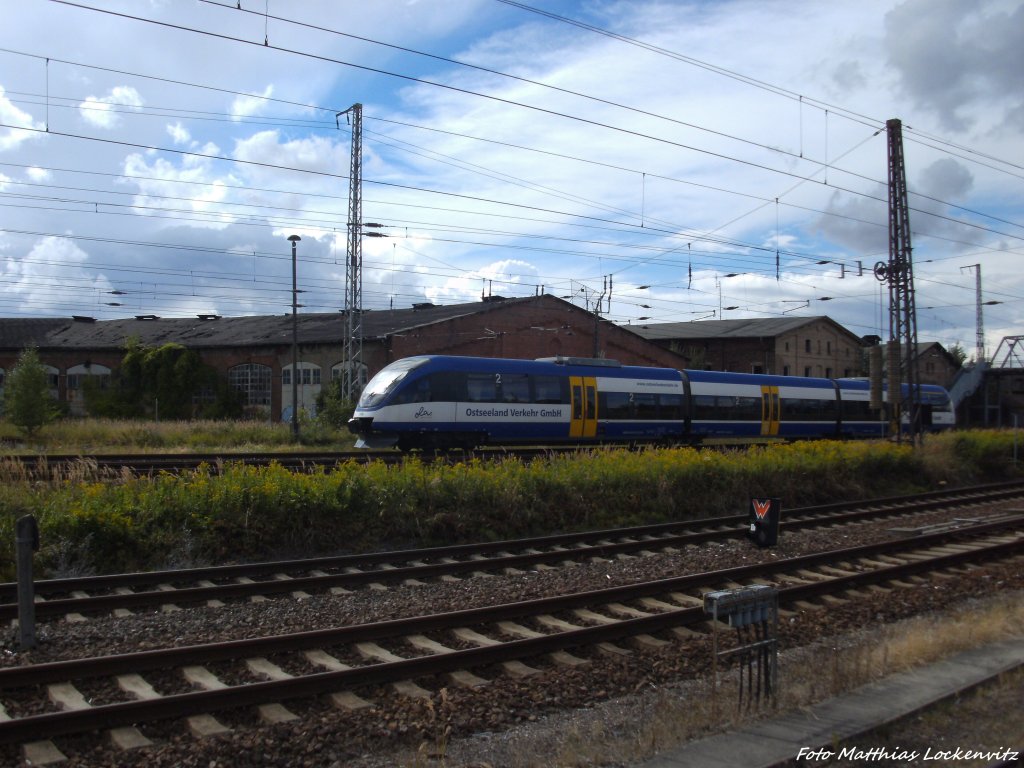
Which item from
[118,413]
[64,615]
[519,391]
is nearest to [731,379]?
[519,391]

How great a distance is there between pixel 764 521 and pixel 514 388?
40.7 feet

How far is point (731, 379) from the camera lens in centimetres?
3083

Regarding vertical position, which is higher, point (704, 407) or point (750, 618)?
point (704, 407)

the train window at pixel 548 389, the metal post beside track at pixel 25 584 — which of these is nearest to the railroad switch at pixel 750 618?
the metal post beside track at pixel 25 584

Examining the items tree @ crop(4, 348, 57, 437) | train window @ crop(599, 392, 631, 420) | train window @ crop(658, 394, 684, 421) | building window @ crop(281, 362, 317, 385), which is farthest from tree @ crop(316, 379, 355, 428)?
building window @ crop(281, 362, 317, 385)

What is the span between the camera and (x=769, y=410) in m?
32.0

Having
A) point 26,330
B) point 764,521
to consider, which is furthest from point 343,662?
point 26,330

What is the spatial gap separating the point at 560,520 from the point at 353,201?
59.3ft

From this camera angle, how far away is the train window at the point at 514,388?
24.1 meters

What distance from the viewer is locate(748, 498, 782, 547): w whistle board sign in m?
12.4

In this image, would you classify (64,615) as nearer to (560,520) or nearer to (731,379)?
(560,520)

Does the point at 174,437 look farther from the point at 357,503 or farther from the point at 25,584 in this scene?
the point at 25,584

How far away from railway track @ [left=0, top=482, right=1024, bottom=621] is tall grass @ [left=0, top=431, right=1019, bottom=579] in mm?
1092

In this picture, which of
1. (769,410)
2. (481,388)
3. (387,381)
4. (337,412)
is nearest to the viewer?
(387,381)
